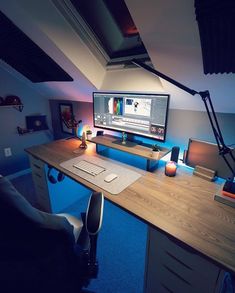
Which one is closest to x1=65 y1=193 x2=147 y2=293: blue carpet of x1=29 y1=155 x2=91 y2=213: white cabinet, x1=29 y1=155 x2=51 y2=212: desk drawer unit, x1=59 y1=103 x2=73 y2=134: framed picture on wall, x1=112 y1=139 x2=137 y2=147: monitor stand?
x1=29 y1=155 x2=91 y2=213: white cabinet

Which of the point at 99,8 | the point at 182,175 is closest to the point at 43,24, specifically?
the point at 99,8

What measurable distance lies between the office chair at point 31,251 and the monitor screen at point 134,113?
0.93 meters

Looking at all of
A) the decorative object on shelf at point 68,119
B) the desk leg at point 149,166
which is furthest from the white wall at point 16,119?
the desk leg at point 149,166

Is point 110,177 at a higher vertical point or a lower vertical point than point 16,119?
lower

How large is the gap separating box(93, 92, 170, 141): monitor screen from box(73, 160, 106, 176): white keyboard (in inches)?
15.7

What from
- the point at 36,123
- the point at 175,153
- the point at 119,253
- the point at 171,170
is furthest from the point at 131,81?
the point at 36,123

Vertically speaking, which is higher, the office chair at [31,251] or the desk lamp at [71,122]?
the desk lamp at [71,122]

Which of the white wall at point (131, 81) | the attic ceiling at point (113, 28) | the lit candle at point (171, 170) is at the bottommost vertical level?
the lit candle at point (171, 170)

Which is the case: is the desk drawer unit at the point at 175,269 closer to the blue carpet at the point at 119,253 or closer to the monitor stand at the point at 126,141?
the blue carpet at the point at 119,253

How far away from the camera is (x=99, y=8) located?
129 cm

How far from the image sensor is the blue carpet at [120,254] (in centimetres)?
120

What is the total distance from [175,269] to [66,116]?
208cm

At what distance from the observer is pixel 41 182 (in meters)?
1.68

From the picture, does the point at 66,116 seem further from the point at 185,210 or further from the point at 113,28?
the point at 185,210
